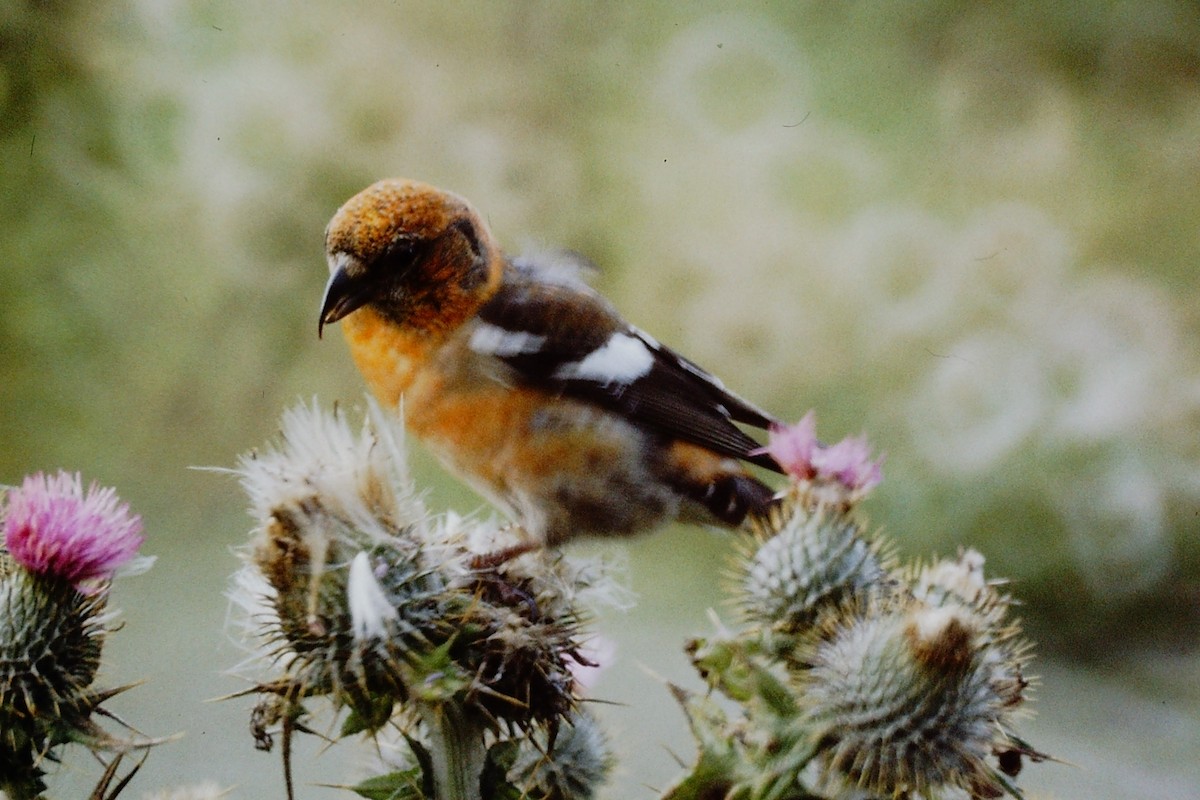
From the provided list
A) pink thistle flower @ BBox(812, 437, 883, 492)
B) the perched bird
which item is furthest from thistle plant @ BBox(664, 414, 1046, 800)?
the perched bird

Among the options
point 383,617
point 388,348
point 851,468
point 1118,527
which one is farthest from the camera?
point 1118,527

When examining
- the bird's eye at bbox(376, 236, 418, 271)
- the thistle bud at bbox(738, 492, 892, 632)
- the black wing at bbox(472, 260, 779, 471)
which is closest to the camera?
the thistle bud at bbox(738, 492, 892, 632)

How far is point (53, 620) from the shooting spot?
36.9 inches

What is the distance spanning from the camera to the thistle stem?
2.90ft

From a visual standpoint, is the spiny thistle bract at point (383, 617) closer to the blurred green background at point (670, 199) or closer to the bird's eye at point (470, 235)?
the bird's eye at point (470, 235)

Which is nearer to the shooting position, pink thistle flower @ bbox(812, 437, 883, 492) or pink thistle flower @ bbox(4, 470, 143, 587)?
pink thistle flower @ bbox(4, 470, 143, 587)

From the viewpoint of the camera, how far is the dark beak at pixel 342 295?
3.49 ft

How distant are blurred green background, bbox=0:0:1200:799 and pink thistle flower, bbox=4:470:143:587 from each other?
805 millimetres

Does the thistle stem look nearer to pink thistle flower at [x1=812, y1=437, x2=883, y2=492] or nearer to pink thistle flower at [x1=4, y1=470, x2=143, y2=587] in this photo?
pink thistle flower at [x1=4, y1=470, x2=143, y2=587]

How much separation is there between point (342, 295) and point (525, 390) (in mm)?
252

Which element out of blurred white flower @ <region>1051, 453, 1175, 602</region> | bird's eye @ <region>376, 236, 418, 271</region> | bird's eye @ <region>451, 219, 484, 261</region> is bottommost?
bird's eye @ <region>376, 236, 418, 271</region>

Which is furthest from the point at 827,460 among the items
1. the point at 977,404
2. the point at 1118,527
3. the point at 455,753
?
the point at 1118,527

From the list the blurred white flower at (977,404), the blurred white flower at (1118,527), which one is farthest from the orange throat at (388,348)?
the blurred white flower at (1118,527)

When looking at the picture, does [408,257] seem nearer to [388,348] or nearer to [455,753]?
[388,348]
